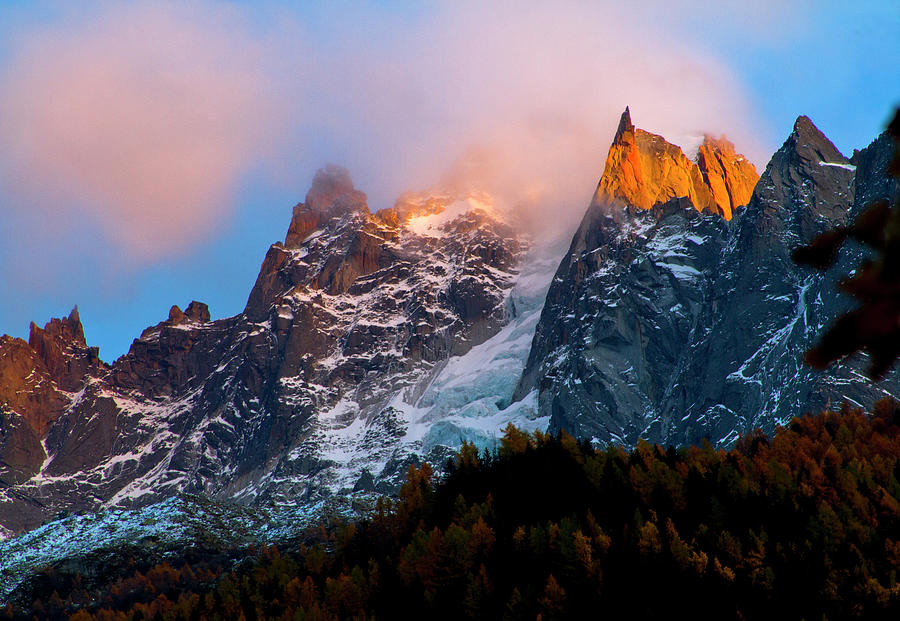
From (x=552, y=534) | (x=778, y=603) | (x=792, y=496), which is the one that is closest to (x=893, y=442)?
(x=792, y=496)

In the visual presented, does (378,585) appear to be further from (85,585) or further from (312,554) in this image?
(85,585)

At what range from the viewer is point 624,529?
117 metres

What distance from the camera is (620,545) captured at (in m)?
113

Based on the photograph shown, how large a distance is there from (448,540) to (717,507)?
113 ft

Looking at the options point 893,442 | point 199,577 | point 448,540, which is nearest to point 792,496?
point 893,442

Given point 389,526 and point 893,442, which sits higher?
point 389,526

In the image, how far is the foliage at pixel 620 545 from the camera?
331 ft

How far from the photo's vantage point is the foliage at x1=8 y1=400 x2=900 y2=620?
331 feet

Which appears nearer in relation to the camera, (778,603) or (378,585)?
(778,603)

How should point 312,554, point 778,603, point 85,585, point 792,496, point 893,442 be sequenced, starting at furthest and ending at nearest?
point 85,585, point 312,554, point 893,442, point 792,496, point 778,603

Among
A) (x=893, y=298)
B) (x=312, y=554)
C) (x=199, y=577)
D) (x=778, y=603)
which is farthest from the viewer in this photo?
(x=199, y=577)

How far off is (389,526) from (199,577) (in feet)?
148

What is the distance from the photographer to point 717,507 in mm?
117188

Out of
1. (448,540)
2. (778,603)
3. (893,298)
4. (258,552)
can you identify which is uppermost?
(258,552)
